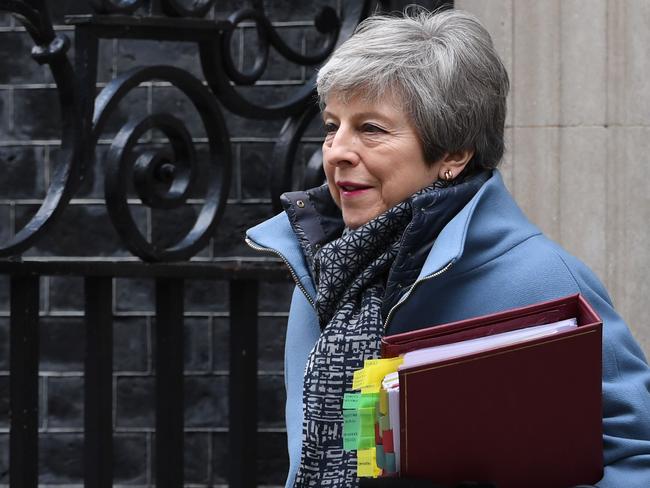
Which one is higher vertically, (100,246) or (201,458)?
(100,246)

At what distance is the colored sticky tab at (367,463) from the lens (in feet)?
7.04

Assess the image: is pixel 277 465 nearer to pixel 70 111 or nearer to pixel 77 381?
pixel 77 381

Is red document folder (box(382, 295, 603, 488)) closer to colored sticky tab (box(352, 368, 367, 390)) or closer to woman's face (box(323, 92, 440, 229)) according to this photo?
colored sticky tab (box(352, 368, 367, 390))

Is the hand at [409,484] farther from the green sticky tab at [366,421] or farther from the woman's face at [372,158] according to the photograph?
the woman's face at [372,158]

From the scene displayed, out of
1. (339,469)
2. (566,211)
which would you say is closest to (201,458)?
(566,211)

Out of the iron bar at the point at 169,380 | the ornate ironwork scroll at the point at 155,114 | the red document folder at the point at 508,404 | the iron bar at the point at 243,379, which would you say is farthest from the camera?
the iron bar at the point at 243,379

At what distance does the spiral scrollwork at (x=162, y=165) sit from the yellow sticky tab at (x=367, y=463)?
5.32 ft

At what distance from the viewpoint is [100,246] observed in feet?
16.3

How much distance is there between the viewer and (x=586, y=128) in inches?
150

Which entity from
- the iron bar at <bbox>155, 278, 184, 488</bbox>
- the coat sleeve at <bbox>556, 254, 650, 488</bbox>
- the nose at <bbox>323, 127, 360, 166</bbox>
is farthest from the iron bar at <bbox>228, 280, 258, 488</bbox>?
the coat sleeve at <bbox>556, 254, 650, 488</bbox>

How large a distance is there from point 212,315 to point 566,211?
150 centimetres

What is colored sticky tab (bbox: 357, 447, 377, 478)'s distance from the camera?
84.5 inches

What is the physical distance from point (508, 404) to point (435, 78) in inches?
24.9

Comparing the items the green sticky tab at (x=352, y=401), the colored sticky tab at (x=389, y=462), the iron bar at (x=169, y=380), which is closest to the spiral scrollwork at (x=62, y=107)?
the iron bar at (x=169, y=380)
